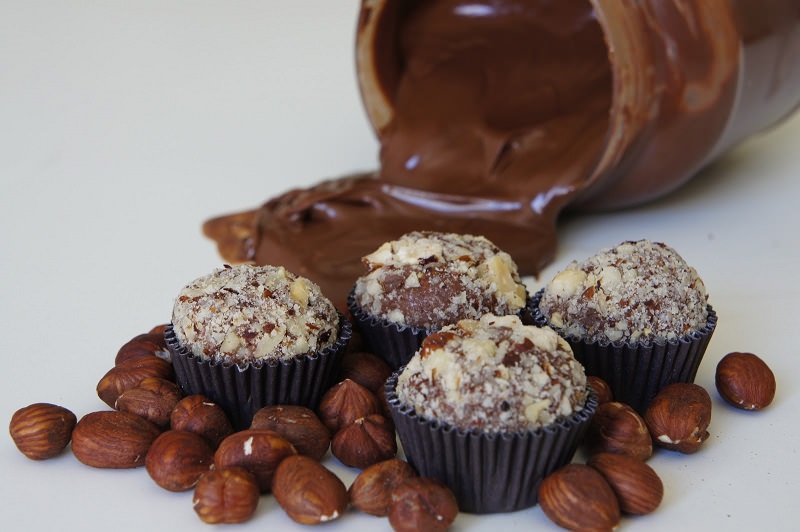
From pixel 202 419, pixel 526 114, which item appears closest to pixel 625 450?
pixel 202 419

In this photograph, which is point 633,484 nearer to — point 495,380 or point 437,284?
point 495,380

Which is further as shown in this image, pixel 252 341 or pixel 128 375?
pixel 128 375

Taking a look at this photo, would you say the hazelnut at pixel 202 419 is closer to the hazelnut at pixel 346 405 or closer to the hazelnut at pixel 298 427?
the hazelnut at pixel 298 427

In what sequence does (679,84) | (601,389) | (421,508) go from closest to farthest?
(421,508) < (601,389) < (679,84)

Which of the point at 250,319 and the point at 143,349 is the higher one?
the point at 250,319

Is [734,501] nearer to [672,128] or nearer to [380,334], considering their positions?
[380,334]

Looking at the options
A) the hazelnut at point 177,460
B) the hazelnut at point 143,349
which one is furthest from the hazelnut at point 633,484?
the hazelnut at point 143,349
